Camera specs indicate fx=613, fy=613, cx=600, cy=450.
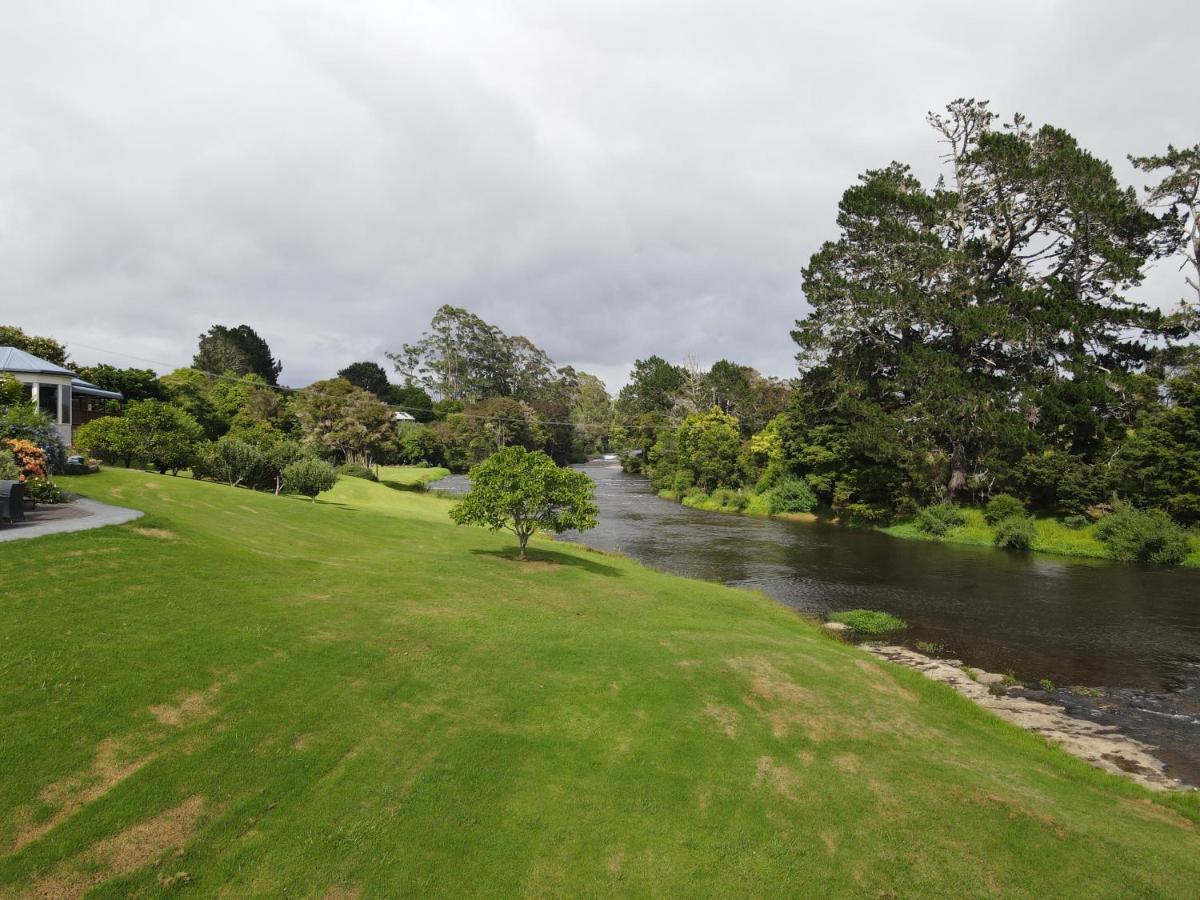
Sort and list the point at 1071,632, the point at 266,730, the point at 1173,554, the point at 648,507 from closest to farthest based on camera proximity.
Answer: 1. the point at 266,730
2. the point at 1071,632
3. the point at 1173,554
4. the point at 648,507

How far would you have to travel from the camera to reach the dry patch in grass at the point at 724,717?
526 inches

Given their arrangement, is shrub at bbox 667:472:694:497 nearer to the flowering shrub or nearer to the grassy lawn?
the grassy lawn

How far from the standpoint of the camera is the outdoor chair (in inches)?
733

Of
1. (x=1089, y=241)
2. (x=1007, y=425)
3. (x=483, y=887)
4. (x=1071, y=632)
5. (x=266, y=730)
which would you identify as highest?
(x=1089, y=241)

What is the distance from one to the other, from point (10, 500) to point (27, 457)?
5.39 meters

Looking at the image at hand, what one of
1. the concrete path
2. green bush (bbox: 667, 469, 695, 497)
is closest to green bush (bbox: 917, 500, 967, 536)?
green bush (bbox: 667, 469, 695, 497)

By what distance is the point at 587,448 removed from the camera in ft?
604

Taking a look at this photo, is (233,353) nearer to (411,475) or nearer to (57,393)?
(411,475)

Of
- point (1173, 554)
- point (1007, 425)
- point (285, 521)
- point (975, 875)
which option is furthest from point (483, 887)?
point (1007, 425)

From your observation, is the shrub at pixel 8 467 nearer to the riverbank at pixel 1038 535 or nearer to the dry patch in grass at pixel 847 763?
the dry patch in grass at pixel 847 763

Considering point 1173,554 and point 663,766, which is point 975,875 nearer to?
point 663,766

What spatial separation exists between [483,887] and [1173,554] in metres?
54.0

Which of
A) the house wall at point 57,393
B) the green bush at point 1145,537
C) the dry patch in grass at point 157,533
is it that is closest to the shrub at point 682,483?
the green bush at point 1145,537

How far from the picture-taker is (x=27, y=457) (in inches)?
898
